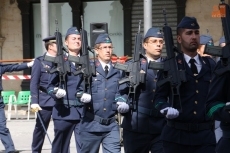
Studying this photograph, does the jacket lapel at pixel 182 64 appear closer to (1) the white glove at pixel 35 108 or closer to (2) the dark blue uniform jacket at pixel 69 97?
(2) the dark blue uniform jacket at pixel 69 97

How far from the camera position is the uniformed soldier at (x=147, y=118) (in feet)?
20.4

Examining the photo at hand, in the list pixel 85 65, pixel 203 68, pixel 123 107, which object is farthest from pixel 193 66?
pixel 85 65

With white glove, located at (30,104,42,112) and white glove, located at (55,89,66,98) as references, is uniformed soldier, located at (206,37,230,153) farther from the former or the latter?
white glove, located at (30,104,42,112)

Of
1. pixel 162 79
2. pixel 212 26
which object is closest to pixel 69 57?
pixel 162 79

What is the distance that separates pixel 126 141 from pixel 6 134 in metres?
2.94

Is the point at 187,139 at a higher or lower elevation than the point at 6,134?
higher

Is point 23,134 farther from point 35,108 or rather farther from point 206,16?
point 206,16

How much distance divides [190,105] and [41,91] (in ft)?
11.7

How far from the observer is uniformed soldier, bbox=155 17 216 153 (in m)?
5.14

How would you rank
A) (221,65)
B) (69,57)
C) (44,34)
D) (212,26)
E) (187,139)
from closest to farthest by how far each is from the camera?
(221,65), (187,139), (69,57), (44,34), (212,26)

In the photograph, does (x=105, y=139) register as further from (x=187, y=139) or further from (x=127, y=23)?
(x=127, y=23)

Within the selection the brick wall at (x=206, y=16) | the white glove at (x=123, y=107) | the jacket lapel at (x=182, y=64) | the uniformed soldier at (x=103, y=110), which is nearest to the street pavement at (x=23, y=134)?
the uniformed soldier at (x=103, y=110)

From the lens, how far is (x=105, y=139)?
658 cm

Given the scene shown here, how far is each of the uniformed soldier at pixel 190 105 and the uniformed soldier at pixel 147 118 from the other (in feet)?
2.97
